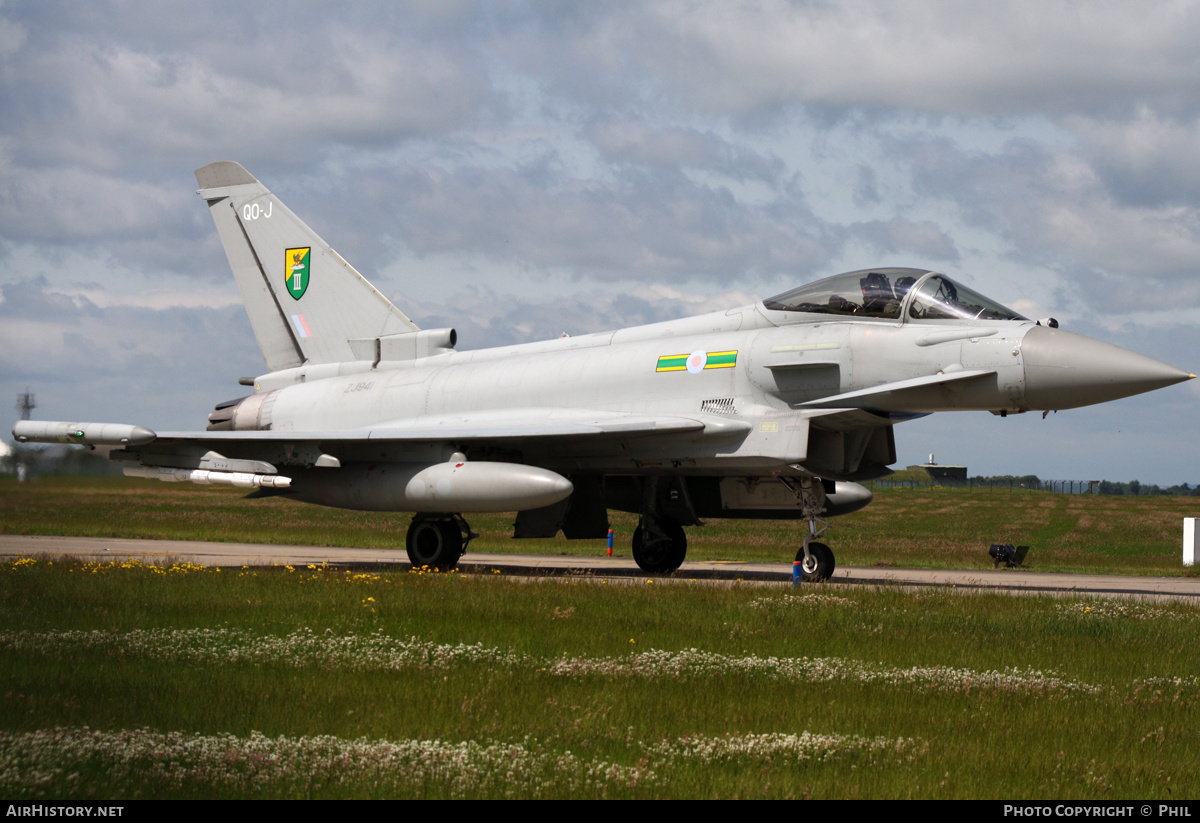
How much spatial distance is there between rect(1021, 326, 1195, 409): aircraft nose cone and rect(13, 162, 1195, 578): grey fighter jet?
0.02 m

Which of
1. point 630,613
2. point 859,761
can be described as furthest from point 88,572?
point 859,761

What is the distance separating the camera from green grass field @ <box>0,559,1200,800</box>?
15.5 feet

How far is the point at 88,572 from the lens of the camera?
1270 centimetres

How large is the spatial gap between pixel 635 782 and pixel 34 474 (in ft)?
37.0

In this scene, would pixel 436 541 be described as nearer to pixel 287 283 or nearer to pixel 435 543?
pixel 435 543

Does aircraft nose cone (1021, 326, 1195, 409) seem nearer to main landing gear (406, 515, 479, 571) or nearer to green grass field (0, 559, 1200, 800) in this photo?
green grass field (0, 559, 1200, 800)

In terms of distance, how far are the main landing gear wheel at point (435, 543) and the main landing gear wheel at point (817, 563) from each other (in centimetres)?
511

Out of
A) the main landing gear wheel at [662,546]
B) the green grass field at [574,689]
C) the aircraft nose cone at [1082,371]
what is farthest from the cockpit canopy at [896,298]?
the main landing gear wheel at [662,546]

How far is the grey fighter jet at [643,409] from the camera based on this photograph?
12977mm

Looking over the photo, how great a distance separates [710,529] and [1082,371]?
2491 centimetres

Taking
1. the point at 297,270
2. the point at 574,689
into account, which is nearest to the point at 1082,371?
the point at 574,689

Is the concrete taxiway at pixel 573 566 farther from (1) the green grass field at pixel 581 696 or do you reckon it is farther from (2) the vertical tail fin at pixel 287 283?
(1) the green grass field at pixel 581 696

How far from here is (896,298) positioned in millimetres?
13508
